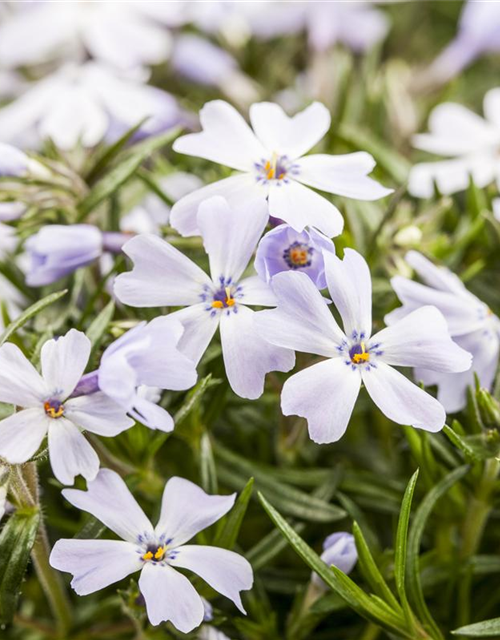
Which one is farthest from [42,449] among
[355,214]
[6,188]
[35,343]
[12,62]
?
[12,62]

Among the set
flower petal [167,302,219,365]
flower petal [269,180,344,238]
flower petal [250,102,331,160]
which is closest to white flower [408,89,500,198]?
flower petal [250,102,331,160]

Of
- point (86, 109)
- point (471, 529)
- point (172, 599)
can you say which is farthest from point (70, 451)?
point (86, 109)

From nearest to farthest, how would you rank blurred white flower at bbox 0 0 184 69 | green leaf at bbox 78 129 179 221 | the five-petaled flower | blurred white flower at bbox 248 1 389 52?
the five-petaled flower, green leaf at bbox 78 129 179 221, blurred white flower at bbox 0 0 184 69, blurred white flower at bbox 248 1 389 52

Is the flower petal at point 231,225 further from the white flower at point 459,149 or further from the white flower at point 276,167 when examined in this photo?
the white flower at point 459,149

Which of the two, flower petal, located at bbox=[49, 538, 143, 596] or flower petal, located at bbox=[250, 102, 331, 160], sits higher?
flower petal, located at bbox=[250, 102, 331, 160]

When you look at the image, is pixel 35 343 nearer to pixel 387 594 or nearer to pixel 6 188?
pixel 6 188

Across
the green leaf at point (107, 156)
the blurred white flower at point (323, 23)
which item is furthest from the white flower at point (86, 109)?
the blurred white flower at point (323, 23)

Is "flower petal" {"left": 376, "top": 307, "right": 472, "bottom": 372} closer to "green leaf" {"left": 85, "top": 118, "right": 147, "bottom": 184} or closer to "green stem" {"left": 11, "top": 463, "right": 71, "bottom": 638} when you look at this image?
"green stem" {"left": 11, "top": 463, "right": 71, "bottom": 638}

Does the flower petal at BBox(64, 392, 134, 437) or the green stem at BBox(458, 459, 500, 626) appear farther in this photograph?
the green stem at BBox(458, 459, 500, 626)
